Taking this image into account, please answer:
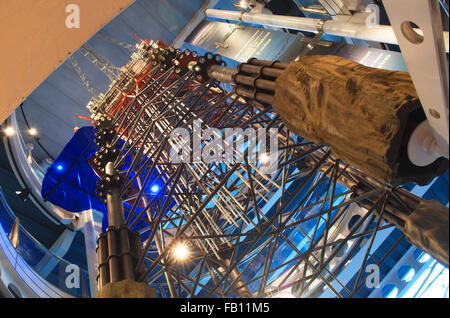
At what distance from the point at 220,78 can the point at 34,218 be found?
18.9 metres

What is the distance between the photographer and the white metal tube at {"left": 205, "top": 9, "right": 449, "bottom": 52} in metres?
11.2

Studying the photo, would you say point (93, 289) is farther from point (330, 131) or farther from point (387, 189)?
point (330, 131)

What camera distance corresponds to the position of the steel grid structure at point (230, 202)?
252 inches

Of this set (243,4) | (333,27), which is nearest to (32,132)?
(243,4)

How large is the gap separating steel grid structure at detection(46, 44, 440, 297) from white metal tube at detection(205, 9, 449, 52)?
3.75 meters

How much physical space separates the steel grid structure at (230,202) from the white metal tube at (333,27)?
3.75m

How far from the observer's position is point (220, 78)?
8469 mm
